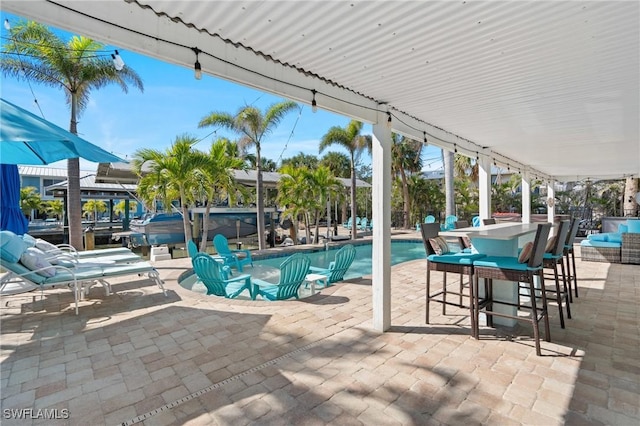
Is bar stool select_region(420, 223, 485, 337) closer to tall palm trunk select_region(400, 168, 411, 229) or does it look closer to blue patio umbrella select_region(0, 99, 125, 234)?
blue patio umbrella select_region(0, 99, 125, 234)

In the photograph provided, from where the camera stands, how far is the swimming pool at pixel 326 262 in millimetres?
7167

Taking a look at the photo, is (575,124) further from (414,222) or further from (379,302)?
(414,222)

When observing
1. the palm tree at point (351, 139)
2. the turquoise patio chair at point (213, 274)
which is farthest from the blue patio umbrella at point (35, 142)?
the palm tree at point (351, 139)

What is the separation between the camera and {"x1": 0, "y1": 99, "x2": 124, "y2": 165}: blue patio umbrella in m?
2.57

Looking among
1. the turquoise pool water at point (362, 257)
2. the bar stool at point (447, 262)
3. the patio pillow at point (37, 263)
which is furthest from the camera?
the turquoise pool water at point (362, 257)

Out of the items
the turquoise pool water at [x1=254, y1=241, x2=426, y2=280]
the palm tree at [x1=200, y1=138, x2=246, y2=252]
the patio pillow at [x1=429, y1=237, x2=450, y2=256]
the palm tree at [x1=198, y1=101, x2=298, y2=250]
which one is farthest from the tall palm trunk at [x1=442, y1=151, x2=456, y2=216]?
the patio pillow at [x1=429, y1=237, x2=450, y2=256]

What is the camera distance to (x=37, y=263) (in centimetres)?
420

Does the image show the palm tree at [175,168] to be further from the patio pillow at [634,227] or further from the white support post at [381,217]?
the patio pillow at [634,227]

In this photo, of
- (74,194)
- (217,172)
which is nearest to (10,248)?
(217,172)

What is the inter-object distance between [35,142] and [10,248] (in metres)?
1.38

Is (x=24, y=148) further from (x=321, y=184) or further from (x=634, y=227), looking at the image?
(x=634, y=227)

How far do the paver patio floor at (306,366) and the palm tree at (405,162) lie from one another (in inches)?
561

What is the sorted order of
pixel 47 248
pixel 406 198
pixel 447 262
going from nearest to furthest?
pixel 447 262, pixel 47 248, pixel 406 198

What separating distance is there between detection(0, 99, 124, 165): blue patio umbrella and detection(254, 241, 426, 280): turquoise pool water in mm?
4924
